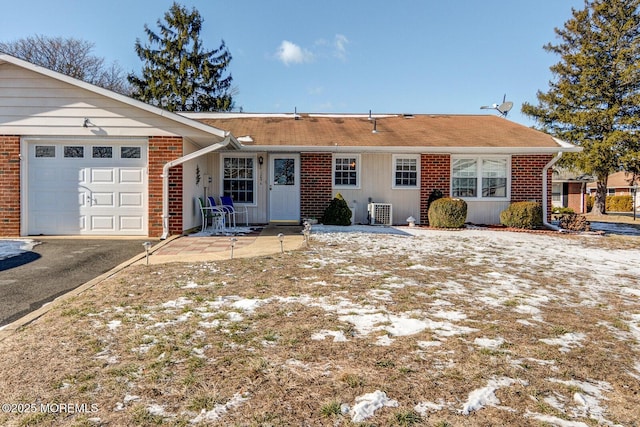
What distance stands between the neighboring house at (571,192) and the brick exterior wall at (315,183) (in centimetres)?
2505

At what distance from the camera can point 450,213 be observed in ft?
35.4

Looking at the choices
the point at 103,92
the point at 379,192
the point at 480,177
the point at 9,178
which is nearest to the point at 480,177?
the point at 480,177

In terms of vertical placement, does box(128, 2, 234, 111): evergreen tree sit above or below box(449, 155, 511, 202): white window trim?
above

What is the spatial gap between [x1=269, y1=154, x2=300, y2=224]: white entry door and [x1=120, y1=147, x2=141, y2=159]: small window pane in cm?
402

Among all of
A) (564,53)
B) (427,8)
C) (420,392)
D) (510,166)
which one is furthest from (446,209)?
(564,53)

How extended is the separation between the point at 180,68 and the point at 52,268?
2391cm

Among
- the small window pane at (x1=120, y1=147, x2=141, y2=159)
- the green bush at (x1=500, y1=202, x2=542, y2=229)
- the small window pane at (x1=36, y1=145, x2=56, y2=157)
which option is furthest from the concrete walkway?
the green bush at (x1=500, y1=202, x2=542, y2=229)

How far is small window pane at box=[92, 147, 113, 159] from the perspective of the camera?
28.3 feet

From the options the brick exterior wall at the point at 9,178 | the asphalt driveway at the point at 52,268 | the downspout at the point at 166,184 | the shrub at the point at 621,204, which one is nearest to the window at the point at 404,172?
the downspout at the point at 166,184

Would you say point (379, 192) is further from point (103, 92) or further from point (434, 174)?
point (103, 92)

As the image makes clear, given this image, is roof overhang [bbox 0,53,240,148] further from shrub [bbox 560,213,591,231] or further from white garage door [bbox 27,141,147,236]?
shrub [bbox 560,213,591,231]

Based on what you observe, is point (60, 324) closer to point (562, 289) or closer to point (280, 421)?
point (280, 421)

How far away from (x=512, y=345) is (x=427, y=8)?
1380 centimetres

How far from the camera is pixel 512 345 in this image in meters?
3.00
